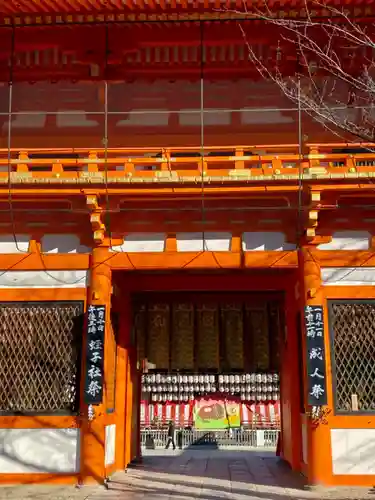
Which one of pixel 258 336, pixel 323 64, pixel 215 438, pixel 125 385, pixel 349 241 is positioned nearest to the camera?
pixel 349 241

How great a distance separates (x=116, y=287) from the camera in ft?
39.6

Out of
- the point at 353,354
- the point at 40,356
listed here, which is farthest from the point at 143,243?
the point at 353,354

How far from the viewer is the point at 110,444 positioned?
1112 centimetres

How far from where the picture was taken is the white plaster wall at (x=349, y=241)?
10.8m

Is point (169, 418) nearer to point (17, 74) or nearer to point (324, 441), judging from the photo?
point (324, 441)

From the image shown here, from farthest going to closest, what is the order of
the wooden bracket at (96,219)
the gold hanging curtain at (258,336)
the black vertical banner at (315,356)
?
the gold hanging curtain at (258,336)
the wooden bracket at (96,219)
the black vertical banner at (315,356)

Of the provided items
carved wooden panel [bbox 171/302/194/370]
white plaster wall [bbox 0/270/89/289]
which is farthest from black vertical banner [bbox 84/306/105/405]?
carved wooden panel [bbox 171/302/194/370]

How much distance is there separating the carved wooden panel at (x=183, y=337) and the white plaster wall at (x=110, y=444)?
466cm

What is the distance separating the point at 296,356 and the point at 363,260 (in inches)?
107

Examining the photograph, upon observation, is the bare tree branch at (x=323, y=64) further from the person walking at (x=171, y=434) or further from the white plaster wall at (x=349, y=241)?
the person walking at (x=171, y=434)

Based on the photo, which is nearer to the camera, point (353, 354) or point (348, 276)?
point (353, 354)

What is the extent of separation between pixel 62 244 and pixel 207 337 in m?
6.67

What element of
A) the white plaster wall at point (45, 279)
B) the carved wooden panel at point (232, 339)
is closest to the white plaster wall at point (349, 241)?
the white plaster wall at point (45, 279)

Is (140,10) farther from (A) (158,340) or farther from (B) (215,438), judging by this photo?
(B) (215,438)
